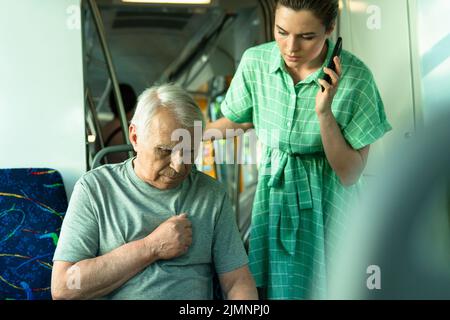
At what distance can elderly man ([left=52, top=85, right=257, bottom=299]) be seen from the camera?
1.66 metres

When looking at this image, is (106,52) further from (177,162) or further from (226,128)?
(177,162)

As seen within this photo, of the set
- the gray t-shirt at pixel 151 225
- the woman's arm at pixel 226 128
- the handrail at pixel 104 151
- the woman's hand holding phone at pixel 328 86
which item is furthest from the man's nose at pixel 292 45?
the handrail at pixel 104 151

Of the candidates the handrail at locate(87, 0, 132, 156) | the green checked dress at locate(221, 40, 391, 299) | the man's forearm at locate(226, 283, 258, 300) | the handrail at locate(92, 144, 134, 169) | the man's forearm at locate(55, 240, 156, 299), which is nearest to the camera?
the man's forearm at locate(55, 240, 156, 299)

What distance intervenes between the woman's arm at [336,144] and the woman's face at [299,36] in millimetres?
79

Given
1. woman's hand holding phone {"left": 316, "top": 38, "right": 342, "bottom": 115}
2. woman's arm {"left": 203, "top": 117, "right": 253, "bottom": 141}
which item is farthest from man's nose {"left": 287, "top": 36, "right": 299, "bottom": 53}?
woman's arm {"left": 203, "top": 117, "right": 253, "bottom": 141}

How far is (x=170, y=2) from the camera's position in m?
2.68

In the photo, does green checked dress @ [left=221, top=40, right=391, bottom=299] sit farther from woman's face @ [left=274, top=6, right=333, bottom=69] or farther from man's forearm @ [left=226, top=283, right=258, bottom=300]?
man's forearm @ [left=226, top=283, right=258, bottom=300]

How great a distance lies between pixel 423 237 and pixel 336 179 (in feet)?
3.30

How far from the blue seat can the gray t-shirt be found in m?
0.34

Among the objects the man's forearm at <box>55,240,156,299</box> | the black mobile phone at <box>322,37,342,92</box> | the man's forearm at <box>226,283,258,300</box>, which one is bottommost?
the man's forearm at <box>226,283,258,300</box>

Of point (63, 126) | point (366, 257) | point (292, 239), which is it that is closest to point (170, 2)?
point (63, 126)

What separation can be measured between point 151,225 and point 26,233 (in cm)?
47

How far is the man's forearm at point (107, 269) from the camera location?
5.39 ft
